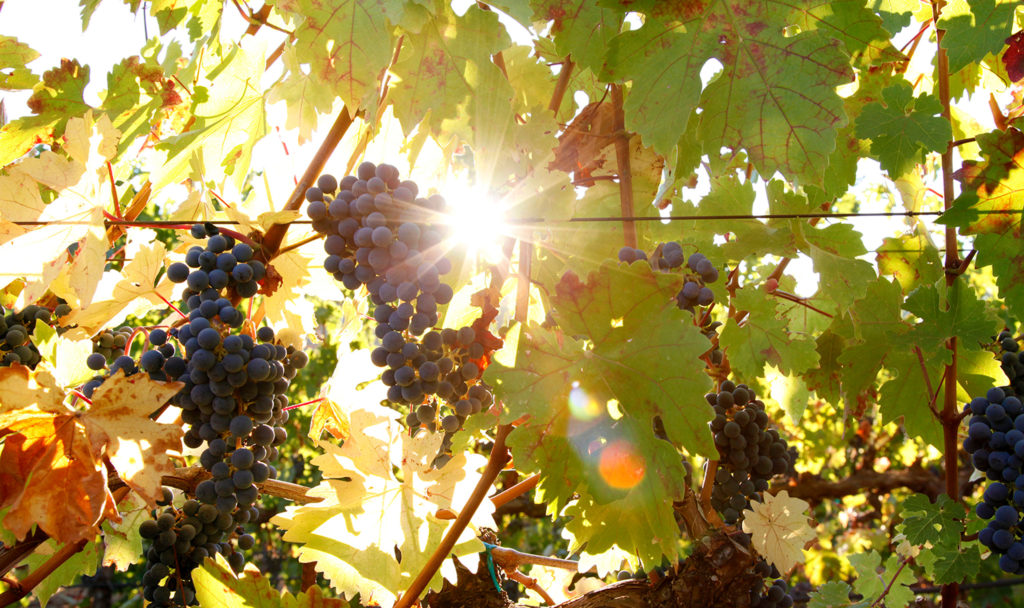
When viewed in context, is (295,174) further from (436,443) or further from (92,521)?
(92,521)

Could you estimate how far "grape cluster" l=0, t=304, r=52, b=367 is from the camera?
1.71 meters

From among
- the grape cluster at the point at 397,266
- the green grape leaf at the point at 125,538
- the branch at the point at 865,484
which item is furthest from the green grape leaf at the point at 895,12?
the branch at the point at 865,484

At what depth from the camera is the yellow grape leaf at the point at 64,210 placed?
1.46 meters

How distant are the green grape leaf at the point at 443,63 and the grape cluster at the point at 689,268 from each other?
1.61 feet

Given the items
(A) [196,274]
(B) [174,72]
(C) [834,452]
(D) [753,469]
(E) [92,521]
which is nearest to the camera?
(E) [92,521]

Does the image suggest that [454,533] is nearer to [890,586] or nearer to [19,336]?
[19,336]

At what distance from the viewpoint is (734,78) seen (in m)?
1.47

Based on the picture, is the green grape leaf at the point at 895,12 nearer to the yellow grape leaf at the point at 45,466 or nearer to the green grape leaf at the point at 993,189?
the green grape leaf at the point at 993,189

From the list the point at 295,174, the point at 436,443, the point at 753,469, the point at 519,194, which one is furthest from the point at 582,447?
the point at 295,174

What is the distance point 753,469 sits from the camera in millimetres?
1979

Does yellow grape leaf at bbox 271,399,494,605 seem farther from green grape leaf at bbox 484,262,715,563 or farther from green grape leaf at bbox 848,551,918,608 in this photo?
green grape leaf at bbox 848,551,918,608

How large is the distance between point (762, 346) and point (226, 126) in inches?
58.8

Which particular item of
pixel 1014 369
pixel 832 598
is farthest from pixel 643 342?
pixel 832 598

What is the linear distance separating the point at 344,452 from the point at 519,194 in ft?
2.38
